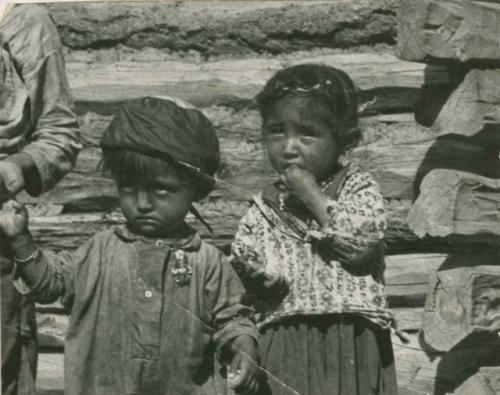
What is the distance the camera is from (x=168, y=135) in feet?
11.0

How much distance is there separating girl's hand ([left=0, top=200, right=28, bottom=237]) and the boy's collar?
22 cm

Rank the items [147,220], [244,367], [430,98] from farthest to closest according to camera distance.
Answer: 1. [430,98]
2. [147,220]
3. [244,367]

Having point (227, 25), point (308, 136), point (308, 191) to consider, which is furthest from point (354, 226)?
point (227, 25)

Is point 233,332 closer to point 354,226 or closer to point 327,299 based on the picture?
point 327,299

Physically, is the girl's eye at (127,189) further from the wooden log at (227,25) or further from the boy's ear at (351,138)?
the boy's ear at (351,138)

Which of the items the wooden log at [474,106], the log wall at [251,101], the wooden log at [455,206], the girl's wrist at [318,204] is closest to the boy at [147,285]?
the log wall at [251,101]

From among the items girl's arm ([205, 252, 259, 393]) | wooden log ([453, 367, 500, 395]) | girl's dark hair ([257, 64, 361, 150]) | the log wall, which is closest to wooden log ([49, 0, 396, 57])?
the log wall

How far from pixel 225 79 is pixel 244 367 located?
72 centimetres

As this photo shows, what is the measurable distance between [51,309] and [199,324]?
0.45m

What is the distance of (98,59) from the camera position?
3.61m

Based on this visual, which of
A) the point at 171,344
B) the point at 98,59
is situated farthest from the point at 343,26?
the point at 171,344

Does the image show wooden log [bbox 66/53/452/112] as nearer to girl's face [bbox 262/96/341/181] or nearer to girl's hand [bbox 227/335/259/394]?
girl's face [bbox 262/96/341/181]

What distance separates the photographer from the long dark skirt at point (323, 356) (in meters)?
3.30

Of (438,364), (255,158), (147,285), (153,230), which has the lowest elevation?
(438,364)
